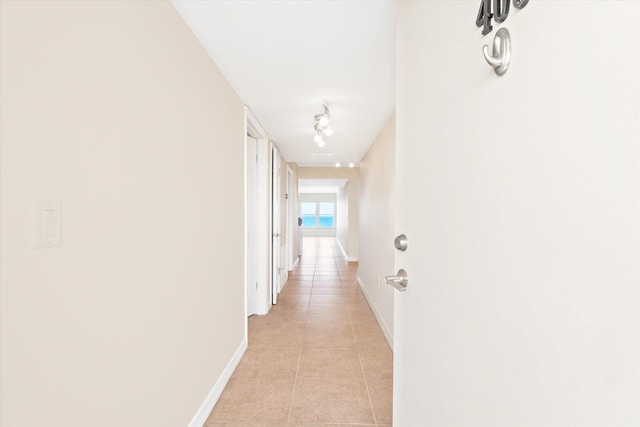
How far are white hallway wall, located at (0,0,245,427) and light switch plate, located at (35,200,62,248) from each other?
0.02 meters

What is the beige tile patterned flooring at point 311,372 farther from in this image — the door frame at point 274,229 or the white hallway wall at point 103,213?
the white hallway wall at point 103,213

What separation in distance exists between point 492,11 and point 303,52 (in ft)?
4.78

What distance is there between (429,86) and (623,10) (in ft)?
1.89

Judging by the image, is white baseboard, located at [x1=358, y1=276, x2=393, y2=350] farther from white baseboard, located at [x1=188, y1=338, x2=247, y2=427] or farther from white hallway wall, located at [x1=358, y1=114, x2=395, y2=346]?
white baseboard, located at [x1=188, y1=338, x2=247, y2=427]

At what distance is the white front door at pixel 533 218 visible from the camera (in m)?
0.41

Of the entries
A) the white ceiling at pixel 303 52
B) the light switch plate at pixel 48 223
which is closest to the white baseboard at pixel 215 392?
the light switch plate at pixel 48 223

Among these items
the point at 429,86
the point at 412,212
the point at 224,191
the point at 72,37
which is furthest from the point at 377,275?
the point at 72,37

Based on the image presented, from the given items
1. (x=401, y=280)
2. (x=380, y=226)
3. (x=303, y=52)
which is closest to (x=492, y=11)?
Result: (x=401, y=280)

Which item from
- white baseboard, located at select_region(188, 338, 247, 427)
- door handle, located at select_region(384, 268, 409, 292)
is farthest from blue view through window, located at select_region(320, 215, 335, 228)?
door handle, located at select_region(384, 268, 409, 292)

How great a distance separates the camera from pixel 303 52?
6.32 ft

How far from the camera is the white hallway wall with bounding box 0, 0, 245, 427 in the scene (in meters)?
0.74

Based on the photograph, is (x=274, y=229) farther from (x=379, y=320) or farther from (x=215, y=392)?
(x=215, y=392)

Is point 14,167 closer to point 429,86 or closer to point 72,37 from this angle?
point 72,37

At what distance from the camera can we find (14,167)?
724 mm
